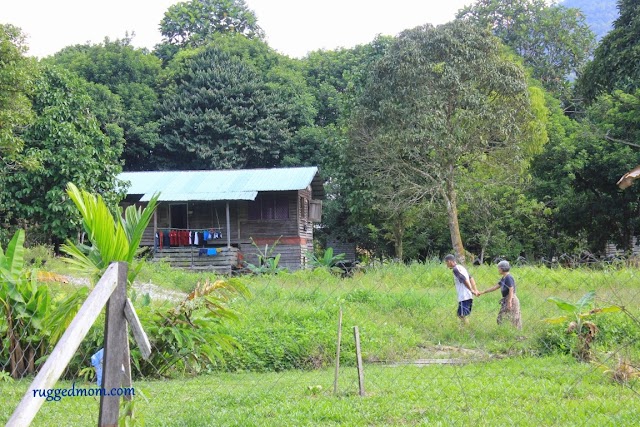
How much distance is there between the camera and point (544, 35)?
39469 mm

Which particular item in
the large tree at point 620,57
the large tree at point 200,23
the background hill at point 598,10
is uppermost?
the background hill at point 598,10

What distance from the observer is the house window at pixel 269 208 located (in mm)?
27266

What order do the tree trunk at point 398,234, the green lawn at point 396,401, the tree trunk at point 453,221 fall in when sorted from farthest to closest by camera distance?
the tree trunk at point 398,234
the tree trunk at point 453,221
the green lawn at point 396,401

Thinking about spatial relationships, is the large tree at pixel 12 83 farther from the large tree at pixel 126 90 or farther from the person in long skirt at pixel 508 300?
the large tree at pixel 126 90

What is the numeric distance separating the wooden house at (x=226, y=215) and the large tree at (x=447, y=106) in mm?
4166

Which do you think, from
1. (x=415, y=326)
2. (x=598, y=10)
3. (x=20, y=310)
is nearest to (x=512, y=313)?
(x=415, y=326)

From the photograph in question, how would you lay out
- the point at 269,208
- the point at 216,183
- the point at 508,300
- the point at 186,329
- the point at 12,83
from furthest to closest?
the point at 269,208, the point at 216,183, the point at 12,83, the point at 508,300, the point at 186,329

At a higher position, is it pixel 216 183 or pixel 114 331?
pixel 216 183

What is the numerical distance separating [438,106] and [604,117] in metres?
7.05

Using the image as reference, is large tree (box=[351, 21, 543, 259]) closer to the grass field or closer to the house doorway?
the house doorway

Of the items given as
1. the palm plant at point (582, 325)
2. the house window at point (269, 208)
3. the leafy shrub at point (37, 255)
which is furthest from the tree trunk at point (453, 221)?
the palm plant at point (582, 325)

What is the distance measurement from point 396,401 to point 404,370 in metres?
2.09

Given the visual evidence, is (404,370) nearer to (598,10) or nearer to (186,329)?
(186,329)

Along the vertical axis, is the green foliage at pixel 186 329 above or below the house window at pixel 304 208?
below
